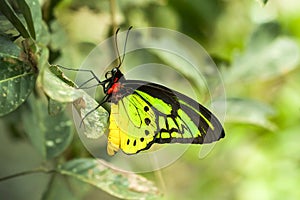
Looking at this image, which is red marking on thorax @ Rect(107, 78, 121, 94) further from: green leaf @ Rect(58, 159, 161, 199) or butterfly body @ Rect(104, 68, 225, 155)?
green leaf @ Rect(58, 159, 161, 199)

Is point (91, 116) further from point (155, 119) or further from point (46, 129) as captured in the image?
point (46, 129)

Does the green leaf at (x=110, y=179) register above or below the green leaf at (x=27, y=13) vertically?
above

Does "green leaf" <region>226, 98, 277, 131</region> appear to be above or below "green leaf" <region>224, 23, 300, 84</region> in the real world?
below

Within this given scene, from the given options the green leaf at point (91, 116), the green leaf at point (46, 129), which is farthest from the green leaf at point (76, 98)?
the green leaf at point (46, 129)

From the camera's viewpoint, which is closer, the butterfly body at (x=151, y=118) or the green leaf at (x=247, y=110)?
the butterfly body at (x=151, y=118)

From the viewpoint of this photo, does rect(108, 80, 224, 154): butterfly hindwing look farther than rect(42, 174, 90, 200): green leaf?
No

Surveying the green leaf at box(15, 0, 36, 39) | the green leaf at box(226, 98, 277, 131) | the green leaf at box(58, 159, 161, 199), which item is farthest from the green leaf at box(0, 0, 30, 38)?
the green leaf at box(226, 98, 277, 131)

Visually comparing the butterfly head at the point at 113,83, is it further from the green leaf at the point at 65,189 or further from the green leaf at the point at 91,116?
the green leaf at the point at 65,189
